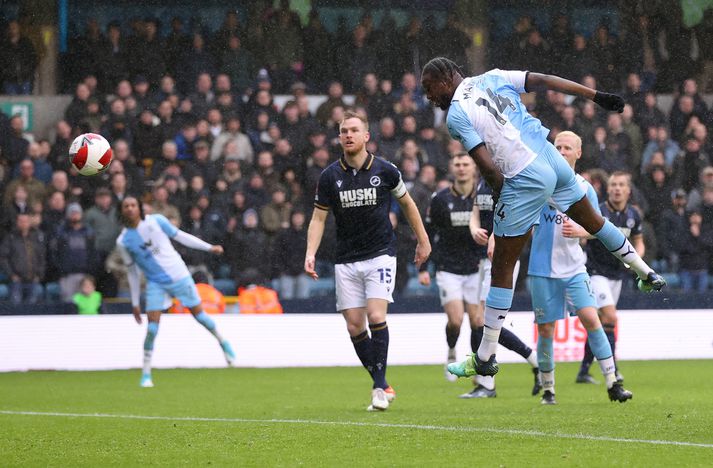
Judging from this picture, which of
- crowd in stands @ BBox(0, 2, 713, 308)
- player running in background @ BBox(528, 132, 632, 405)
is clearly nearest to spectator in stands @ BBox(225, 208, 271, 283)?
crowd in stands @ BBox(0, 2, 713, 308)

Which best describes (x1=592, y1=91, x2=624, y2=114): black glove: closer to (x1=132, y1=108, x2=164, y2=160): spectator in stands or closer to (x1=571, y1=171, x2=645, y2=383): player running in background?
(x1=571, y1=171, x2=645, y2=383): player running in background

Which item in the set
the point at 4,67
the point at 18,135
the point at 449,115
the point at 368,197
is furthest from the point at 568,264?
the point at 4,67

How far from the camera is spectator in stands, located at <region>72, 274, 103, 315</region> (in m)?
17.8

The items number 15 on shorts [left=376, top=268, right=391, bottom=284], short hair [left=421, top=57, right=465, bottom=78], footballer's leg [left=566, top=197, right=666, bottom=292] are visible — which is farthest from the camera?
number 15 on shorts [left=376, top=268, right=391, bottom=284]

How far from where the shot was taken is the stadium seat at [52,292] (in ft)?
60.9

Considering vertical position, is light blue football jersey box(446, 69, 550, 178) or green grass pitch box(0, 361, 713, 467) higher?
light blue football jersey box(446, 69, 550, 178)

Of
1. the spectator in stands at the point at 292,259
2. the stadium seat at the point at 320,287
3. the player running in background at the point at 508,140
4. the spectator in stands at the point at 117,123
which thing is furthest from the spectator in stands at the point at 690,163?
the player running in background at the point at 508,140

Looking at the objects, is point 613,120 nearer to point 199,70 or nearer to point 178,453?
point 199,70

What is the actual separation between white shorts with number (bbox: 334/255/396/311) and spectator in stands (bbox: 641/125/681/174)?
11.7m

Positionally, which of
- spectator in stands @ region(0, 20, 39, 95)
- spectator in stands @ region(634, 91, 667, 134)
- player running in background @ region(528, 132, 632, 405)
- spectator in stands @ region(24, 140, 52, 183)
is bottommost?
player running in background @ region(528, 132, 632, 405)

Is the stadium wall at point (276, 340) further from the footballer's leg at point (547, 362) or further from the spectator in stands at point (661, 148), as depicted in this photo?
the footballer's leg at point (547, 362)

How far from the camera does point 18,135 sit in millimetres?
19375

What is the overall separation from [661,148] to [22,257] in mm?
10772

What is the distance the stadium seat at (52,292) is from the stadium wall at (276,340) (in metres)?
1.13
